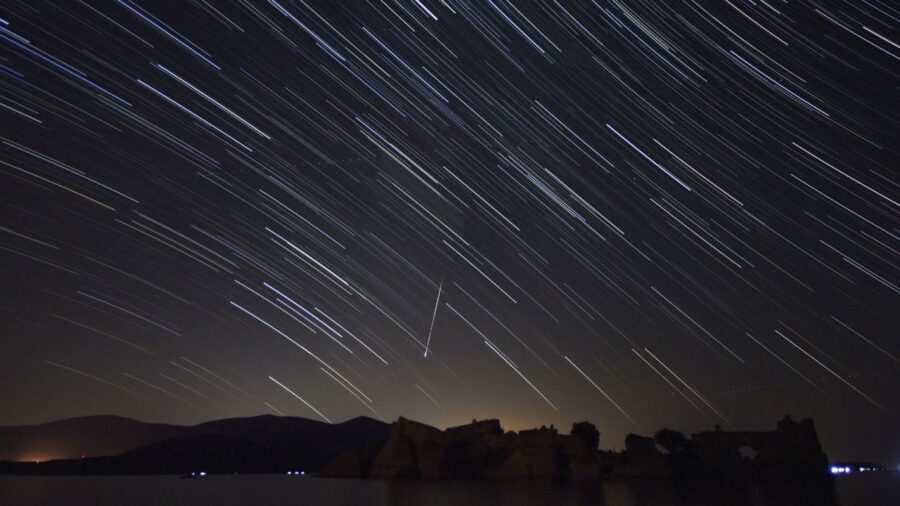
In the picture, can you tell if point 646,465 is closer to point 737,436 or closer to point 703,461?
point 703,461

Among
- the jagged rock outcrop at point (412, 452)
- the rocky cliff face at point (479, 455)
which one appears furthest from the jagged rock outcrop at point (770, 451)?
the jagged rock outcrop at point (412, 452)

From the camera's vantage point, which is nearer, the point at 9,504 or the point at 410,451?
the point at 9,504

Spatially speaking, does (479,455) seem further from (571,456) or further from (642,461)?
(642,461)

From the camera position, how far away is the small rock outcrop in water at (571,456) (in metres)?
70.8

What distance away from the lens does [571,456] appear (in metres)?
77.7

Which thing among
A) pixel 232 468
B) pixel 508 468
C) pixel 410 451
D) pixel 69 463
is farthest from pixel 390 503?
pixel 69 463

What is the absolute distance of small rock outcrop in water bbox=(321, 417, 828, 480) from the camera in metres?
70.8

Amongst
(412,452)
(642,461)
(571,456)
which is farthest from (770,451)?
(412,452)

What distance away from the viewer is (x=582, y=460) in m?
75.6

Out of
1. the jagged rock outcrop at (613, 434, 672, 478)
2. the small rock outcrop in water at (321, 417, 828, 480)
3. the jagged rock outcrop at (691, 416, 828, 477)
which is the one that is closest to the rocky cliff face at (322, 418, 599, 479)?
the small rock outcrop in water at (321, 417, 828, 480)

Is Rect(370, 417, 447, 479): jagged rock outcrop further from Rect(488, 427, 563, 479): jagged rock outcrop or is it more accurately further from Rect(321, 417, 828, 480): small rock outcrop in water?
Rect(488, 427, 563, 479): jagged rock outcrop

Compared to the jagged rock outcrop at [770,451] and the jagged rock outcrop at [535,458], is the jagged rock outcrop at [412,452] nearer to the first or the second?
the jagged rock outcrop at [535,458]

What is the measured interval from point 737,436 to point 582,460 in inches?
684

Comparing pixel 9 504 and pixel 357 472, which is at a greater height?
pixel 357 472
